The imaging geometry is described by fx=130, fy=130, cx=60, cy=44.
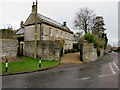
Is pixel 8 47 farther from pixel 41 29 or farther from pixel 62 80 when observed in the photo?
pixel 62 80

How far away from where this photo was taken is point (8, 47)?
65.5ft

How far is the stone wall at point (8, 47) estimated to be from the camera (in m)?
19.2

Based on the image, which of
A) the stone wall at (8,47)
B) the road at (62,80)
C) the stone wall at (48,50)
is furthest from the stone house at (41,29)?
the road at (62,80)

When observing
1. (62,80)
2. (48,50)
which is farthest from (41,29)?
(62,80)

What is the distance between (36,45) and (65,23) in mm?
20696

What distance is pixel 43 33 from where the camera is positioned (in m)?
25.1

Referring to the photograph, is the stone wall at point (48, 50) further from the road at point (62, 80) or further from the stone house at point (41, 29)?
the road at point (62, 80)

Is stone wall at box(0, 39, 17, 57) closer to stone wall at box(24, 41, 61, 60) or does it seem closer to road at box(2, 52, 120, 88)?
stone wall at box(24, 41, 61, 60)

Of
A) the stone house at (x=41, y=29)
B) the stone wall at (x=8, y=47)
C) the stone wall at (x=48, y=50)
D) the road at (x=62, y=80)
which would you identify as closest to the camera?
the road at (x=62, y=80)

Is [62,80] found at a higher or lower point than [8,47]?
lower

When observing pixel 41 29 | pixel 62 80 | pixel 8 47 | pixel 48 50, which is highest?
pixel 41 29

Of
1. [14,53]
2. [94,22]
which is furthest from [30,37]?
[94,22]

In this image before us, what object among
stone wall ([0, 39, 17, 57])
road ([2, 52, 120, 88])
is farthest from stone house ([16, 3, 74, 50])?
road ([2, 52, 120, 88])

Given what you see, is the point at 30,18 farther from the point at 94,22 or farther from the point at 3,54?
the point at 94,22
